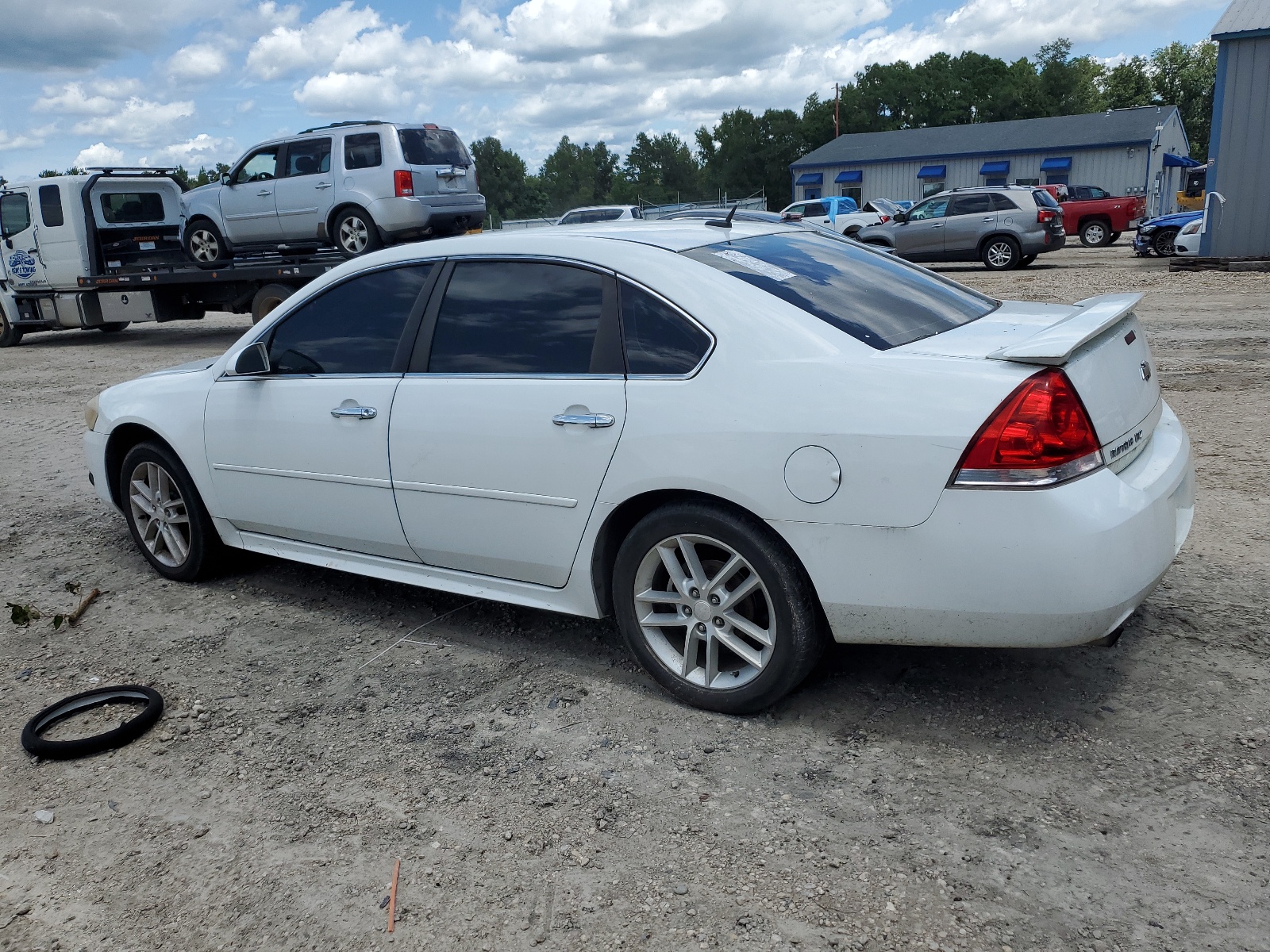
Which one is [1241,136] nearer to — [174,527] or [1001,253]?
[1001,253]

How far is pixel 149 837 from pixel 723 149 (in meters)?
90.5

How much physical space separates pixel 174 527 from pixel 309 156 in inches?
401

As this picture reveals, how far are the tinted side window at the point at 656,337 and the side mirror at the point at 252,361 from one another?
1.79 m

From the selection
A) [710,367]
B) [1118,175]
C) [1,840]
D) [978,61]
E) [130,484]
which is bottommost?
[1,840]

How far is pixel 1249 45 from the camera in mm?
15820

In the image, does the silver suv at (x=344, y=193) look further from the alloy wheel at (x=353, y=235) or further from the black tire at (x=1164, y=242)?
the black tire at (x=1164, y=242)

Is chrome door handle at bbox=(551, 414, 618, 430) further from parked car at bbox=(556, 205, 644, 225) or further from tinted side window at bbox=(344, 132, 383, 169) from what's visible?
parked car at bbox=(556, 205, 644, 225)

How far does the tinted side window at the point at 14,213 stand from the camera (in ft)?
53.6

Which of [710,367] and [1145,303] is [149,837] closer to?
Answer: [710,367]

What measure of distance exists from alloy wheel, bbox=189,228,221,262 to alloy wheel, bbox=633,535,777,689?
13.8 meters

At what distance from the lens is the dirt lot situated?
240 cm

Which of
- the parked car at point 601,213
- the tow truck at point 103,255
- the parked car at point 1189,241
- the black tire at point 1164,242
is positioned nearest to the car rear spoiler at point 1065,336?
the tow truck at point 103,255

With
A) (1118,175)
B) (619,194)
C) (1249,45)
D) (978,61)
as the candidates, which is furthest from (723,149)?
(1249,45)

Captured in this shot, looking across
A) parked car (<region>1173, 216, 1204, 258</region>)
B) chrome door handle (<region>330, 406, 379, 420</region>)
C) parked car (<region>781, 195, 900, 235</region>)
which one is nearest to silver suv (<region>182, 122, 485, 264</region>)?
chrome door handle (<region>330, 406, 379, 420</region>)
